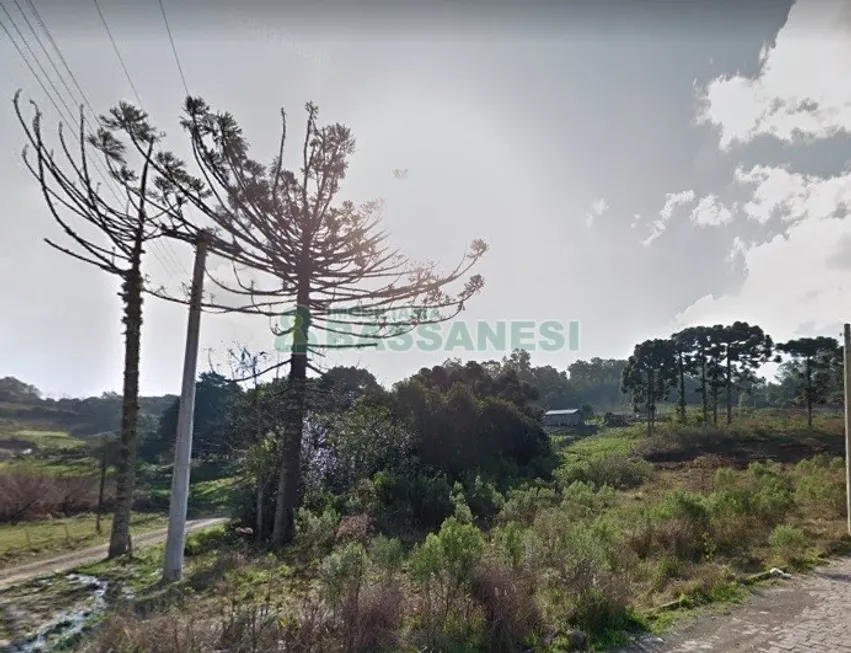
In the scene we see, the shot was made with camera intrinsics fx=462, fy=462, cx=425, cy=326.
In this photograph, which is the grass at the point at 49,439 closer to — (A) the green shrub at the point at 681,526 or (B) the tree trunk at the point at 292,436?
(B) the tree trunk at the point at 292,436

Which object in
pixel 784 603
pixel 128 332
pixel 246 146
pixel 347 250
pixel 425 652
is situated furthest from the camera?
pixel 128 332

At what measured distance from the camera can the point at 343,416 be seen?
1261 centimetres

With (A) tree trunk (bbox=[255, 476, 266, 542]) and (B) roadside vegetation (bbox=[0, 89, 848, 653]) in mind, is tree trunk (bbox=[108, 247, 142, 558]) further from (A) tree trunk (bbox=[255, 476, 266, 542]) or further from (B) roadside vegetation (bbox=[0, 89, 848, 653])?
(A) tree trunk (bbox=[255, 476, 266, 542])

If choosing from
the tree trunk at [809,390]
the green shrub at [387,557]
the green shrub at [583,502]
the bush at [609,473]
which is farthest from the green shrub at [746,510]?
the tree trunk at [809,390]

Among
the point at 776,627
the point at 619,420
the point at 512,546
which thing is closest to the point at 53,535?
the point at 512,546

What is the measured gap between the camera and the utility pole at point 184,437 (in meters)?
7.84

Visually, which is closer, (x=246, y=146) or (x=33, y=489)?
(x=246, y=146)

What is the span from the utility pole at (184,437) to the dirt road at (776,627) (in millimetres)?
7060

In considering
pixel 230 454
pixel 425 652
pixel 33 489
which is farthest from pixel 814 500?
pixel 33 489

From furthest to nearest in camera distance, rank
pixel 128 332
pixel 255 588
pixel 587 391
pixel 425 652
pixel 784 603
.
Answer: pixel 587 391 → pixel 128 332 → pixel 255 588 → pixel 784 603 → pixel 425 652

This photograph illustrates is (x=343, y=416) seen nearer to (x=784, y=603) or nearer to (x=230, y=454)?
(x=230, y=454)

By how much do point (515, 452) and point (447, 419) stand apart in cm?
387

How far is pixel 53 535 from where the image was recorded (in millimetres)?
15461

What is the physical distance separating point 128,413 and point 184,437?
10.3 feet
